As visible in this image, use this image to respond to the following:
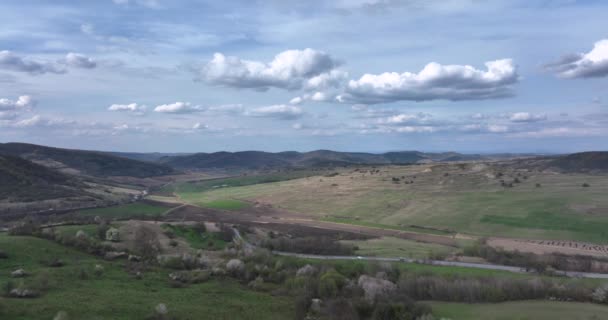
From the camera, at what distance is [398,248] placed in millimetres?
58094

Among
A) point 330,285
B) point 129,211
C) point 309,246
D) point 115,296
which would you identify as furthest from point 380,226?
point 115,296

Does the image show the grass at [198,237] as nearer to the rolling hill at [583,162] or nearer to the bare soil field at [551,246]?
the bare soil field at [551,246]

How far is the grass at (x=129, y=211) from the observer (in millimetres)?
90500

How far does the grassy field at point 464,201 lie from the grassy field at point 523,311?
147ft

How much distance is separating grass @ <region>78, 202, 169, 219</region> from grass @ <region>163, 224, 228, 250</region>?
30.6m

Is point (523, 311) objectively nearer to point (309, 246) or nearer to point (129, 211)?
point (309, 246)

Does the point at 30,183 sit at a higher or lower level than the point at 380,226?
higher

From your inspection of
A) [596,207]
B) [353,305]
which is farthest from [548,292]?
[596,207]

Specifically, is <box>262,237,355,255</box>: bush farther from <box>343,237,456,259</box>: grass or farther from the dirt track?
the dirt track

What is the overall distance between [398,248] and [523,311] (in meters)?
33.4

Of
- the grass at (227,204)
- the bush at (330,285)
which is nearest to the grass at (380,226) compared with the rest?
the grass at (227,204)

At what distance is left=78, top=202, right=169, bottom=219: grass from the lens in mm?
90500

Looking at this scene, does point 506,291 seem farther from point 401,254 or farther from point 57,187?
point 57,187

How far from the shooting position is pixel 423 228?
80.6 m
